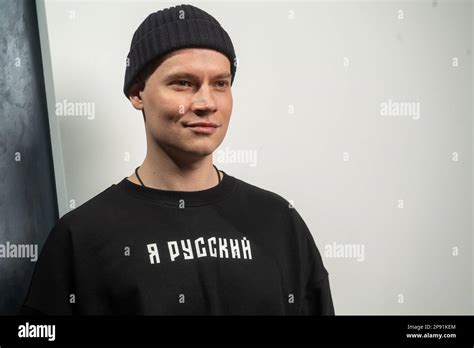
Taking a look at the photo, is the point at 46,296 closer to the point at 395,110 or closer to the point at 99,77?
the point at 99,77

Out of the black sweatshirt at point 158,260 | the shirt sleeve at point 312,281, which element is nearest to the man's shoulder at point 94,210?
the black sweatshirt at point 158,260

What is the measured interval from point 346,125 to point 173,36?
1.53 ft

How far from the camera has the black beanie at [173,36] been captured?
1.14m

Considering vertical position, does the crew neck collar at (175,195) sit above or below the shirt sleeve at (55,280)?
above

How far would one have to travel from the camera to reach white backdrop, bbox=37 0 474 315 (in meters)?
1.34

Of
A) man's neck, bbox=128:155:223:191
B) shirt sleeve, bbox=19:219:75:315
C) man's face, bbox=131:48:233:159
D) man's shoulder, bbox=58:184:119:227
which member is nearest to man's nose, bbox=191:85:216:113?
man's face, bbox=131:48:233:159

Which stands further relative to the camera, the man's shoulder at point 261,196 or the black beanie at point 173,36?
the man's shoulder at point 261,196

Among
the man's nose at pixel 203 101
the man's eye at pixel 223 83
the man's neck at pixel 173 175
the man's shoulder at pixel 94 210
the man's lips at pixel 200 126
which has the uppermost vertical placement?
the man's eye at pixel 223 83

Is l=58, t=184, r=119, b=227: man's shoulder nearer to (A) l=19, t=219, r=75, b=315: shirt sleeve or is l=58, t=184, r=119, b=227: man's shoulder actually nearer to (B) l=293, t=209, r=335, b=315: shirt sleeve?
(A) l=19, t=219, r=75, b=315: shirt sleeve

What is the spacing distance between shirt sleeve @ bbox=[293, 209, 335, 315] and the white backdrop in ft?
0.33

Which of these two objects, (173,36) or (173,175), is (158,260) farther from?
(173,36)

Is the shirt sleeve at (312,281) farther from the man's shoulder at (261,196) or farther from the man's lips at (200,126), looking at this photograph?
the man's lips at (200,126)

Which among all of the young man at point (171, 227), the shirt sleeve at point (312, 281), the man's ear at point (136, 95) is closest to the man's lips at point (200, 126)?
the young man at point (171, 227)

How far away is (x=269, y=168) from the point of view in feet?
4.43
